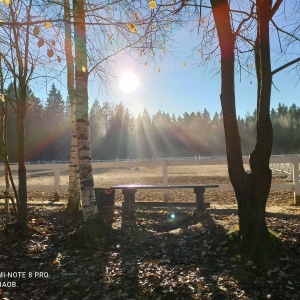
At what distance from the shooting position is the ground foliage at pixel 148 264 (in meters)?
→ 3.55

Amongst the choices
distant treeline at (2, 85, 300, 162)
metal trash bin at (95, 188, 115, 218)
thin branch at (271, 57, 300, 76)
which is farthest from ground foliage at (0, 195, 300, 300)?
distant treeline at (2, 85, 300, 162)

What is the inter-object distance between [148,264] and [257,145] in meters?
2.39

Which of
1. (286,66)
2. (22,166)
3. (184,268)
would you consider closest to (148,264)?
(184,268)

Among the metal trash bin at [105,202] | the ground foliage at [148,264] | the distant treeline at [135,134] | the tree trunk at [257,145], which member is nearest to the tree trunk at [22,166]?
the ground foliage at [148,264]

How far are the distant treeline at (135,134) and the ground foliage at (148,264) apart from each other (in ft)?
134

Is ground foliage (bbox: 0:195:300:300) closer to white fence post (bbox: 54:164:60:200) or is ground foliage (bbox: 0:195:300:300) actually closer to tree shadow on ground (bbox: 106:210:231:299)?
tree shadow on ground (bbox: 106:210:231:299)

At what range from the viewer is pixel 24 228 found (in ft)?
19.4

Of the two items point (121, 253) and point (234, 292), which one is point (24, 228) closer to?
point (121, 253)

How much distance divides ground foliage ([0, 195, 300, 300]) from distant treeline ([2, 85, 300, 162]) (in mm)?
40955

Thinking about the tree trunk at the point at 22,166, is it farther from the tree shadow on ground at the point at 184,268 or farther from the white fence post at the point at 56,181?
the white fence post at the point at 56,181

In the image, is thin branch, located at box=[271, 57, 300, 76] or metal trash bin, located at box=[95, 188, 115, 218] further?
metal trash bin, located at box=[95, 188, 115, 218]

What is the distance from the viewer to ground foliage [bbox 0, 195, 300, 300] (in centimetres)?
355

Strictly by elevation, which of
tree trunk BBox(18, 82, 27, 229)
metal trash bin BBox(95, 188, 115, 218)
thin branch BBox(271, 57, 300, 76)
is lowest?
metal trash bin BBox(95, 188, 115, 218)

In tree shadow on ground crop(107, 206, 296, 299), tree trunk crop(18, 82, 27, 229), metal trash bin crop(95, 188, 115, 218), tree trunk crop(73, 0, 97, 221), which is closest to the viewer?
tree shadow on ground crop(107, 206, 296, 299)
